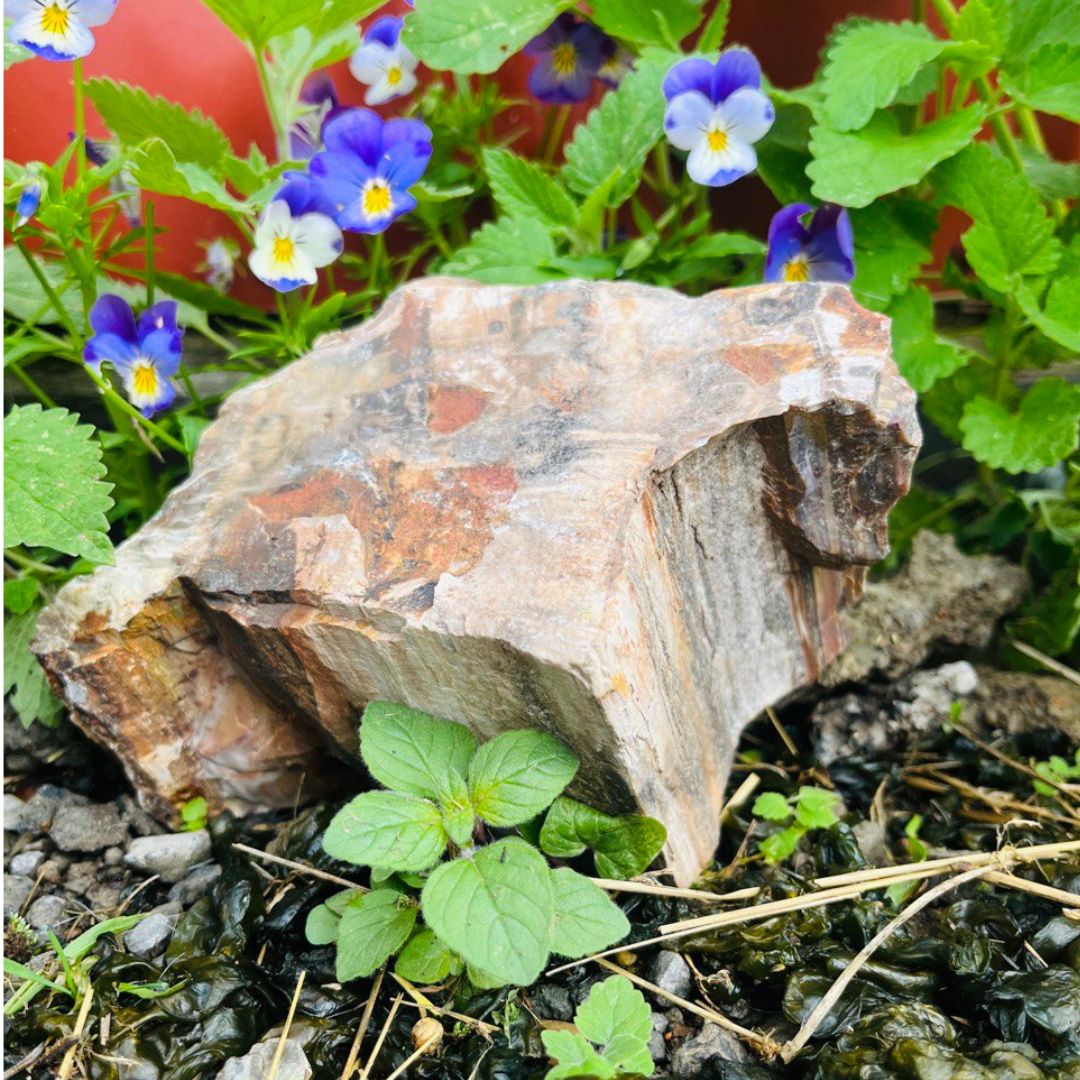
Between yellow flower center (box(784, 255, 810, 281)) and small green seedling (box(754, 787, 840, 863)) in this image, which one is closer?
small green seedling (box(754, 787, 840, 863))

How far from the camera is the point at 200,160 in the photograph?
6.54 ft

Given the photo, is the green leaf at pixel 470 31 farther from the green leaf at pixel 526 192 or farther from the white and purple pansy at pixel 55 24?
the white and purple pansy at pixel 55 24

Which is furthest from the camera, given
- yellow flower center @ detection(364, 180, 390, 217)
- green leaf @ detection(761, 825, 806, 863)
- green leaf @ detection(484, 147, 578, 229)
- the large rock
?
green leaf @ detection(484, 147, 578, 229)

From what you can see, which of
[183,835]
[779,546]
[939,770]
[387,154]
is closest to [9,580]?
[183,835]

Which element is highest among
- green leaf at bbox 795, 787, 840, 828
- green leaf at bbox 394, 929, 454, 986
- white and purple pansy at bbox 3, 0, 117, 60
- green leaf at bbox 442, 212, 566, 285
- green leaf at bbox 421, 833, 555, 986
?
white and purple pansy at bbox 3, 0, 117, 60

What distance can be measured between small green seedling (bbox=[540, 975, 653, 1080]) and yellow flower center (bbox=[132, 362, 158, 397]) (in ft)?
4.32

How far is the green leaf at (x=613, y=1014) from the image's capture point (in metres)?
1.19

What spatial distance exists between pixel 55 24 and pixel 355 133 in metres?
0.51

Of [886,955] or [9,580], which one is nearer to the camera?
[886,955]

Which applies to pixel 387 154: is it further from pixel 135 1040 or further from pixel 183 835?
pixel 135 1040

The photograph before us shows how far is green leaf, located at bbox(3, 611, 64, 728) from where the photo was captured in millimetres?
1777

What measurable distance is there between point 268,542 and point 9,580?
2.18 feet

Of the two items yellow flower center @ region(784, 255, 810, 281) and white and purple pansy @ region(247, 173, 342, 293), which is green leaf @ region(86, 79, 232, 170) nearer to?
Answer: white and purple pansy @ region(247, 173, 342, 293)

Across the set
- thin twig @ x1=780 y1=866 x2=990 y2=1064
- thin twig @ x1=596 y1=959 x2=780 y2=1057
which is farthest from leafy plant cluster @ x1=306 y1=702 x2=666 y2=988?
thin twig @ x1=780 y1=866 x2=990 y2=1064
